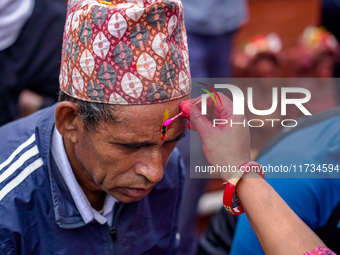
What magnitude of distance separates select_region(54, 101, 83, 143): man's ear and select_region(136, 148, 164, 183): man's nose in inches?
11.9

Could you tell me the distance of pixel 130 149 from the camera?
1449mm

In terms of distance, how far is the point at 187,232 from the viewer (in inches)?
134

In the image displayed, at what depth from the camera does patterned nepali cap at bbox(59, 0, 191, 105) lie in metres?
1.31

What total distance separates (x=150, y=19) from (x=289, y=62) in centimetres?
419

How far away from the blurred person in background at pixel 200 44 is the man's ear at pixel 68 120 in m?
1.77

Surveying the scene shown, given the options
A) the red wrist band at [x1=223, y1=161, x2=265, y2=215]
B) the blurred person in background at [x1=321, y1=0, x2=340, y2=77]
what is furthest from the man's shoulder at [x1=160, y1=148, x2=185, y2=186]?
the blurred person in background at [x1=321, y1=0, x2=340, y2=77]

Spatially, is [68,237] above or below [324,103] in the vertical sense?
above

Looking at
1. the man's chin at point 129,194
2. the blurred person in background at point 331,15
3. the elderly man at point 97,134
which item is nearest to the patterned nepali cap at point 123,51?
the elderly man at point 97,134

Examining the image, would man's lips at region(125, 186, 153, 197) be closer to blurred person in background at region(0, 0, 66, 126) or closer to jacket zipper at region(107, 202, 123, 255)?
jacket zipper at region(107, 202, 123, 255)

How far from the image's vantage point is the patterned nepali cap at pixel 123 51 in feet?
4.30

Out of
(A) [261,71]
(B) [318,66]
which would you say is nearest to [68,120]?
(A) [261,71]

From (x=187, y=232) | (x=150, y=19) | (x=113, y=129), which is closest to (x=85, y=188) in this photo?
(x=113, y=129)

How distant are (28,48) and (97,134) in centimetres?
139

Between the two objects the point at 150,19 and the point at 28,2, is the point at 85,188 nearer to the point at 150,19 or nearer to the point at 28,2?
the point at 150,19
